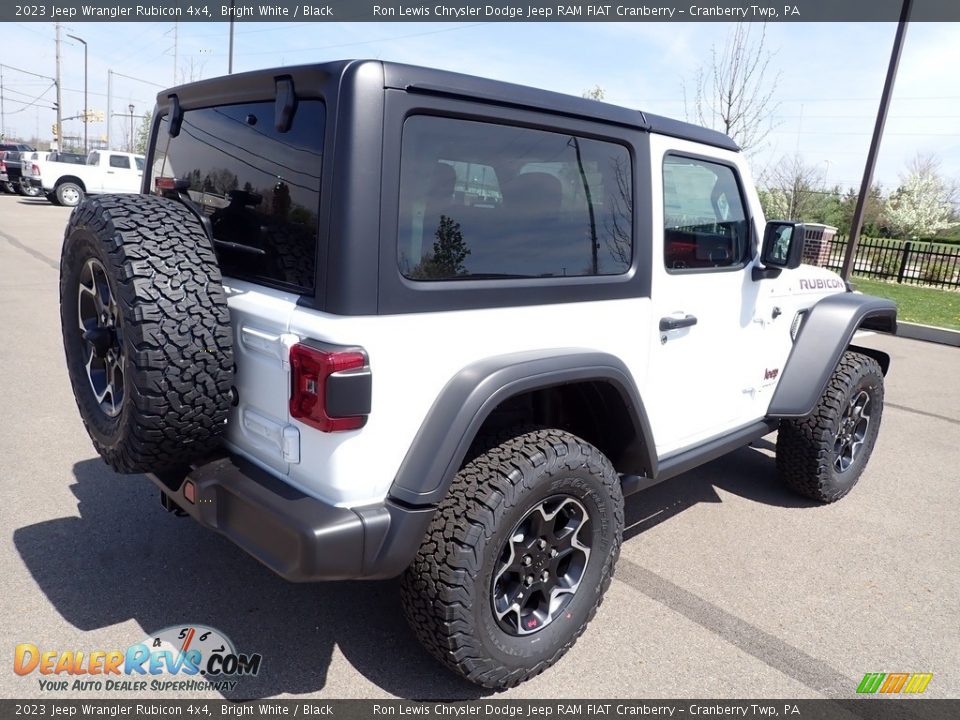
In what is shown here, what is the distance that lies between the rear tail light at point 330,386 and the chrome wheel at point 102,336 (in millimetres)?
693

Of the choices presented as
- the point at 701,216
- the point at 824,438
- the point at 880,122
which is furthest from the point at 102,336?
the point at 880,122

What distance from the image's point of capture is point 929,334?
1015 cm

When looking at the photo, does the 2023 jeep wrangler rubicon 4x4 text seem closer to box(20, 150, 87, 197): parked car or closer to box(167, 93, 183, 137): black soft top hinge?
box(167, 93, 183, 137): black soft top hinge

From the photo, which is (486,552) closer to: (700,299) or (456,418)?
(456,418)

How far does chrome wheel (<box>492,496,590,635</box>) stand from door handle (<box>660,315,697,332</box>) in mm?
866

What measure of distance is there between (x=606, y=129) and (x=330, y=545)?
1.81 meters

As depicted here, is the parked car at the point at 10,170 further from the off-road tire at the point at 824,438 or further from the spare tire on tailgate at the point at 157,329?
the off-road tire at the point at 824,438

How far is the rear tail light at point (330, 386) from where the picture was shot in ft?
6.39

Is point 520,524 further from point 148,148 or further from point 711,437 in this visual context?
point 148,148

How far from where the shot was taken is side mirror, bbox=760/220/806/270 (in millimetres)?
3252

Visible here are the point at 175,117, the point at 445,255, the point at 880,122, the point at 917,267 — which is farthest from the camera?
the point at 917,267

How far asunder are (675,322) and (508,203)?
1.00 m

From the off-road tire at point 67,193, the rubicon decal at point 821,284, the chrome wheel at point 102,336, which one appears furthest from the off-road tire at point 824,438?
the off-road tire at point 67,193

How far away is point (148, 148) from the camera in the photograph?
3.27 m
